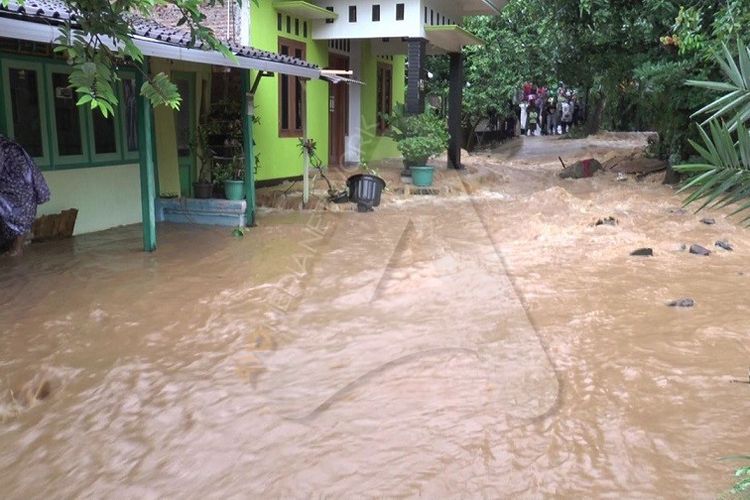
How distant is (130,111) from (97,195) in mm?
1318

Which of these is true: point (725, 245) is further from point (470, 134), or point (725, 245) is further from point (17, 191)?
point (470, 134)

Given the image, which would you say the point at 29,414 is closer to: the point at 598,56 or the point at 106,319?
the point at 106,319

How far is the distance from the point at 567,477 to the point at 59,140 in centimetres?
773

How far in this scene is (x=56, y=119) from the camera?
893 centimetres

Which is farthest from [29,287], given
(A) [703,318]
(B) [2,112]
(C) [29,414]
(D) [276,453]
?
(A) [703,318]

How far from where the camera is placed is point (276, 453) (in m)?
3.86

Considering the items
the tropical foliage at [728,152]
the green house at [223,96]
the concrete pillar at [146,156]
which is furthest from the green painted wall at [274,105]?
the tropical foliage at [728,152]

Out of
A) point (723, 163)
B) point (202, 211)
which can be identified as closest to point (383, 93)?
point (202, 211)

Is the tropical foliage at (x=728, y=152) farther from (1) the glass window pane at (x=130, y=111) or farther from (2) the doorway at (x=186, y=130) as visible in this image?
(2) the doorway at (x=186, y=130)

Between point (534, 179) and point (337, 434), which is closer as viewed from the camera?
point (337, 434)

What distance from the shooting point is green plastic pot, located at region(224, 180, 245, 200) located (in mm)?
10688

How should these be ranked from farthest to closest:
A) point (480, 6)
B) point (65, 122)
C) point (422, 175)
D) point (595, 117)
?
point (595, 117)
point (480, 6)
point (422, 175)
point (65, 122)

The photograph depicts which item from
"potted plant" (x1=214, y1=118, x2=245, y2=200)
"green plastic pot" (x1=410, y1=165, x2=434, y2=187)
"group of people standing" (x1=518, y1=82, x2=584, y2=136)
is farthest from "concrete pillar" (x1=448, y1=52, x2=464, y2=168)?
"group of people standing" (x1=518, y1=82, x2=584, y2=136)

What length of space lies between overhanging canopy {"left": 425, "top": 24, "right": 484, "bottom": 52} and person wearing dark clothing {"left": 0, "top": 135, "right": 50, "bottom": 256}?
343 inches
